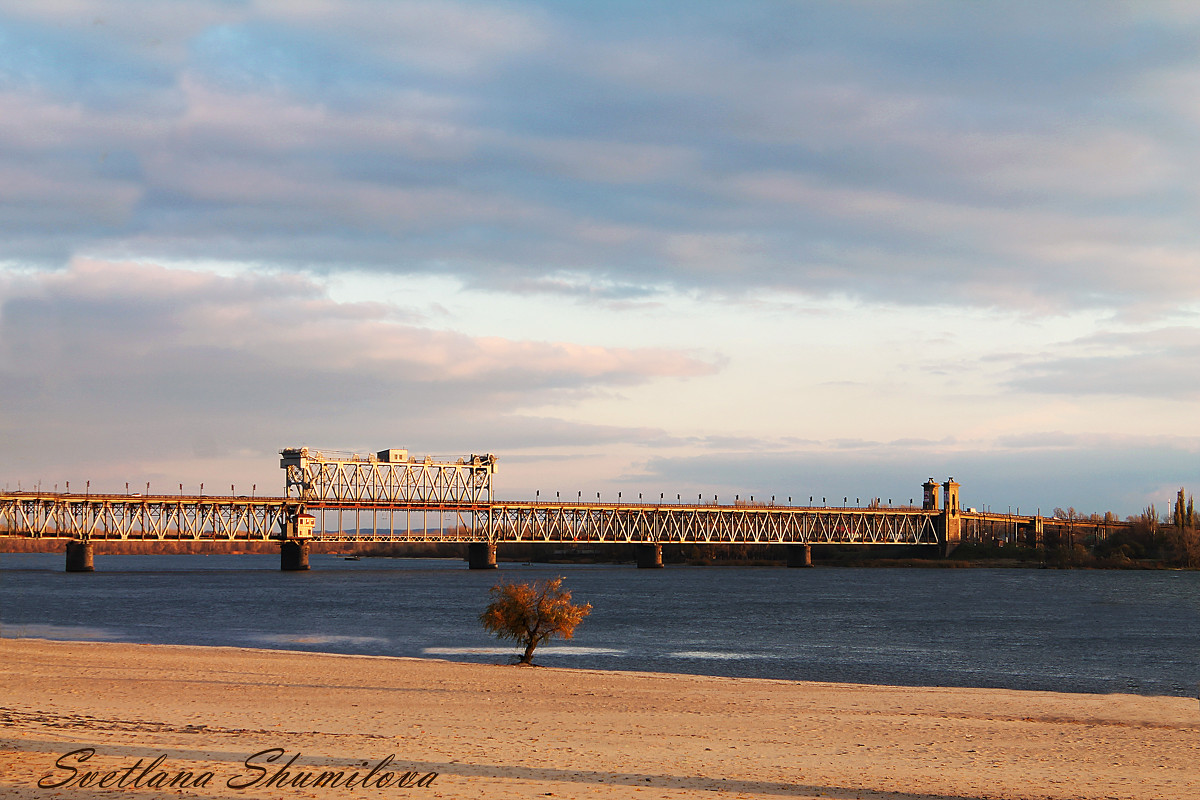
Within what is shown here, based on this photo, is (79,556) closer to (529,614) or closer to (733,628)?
(733,628)

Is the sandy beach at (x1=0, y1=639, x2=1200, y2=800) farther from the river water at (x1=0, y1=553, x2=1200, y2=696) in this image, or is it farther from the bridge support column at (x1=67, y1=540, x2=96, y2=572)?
the bridge support column at (x1=67, y1=540, x2=96, y2=572)

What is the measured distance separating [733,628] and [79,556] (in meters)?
150

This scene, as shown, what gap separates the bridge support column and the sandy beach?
161905 mm

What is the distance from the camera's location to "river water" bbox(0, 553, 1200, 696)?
57.1 meters

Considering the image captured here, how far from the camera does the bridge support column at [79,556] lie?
7480 inches

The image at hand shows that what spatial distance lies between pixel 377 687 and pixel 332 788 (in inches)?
744

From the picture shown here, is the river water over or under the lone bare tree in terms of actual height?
under

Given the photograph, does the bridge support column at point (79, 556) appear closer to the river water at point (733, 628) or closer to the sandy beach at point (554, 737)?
the river water at point (733, 628)

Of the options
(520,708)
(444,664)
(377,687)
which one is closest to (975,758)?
(520,708)

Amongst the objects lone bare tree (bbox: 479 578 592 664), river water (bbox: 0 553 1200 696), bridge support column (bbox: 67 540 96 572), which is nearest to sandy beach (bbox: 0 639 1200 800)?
lone bare tree (bbox: 479 578 592 664)

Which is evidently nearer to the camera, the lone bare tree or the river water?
the lone bare tree

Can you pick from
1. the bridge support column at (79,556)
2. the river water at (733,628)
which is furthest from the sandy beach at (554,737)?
the bridge support column at (79,556)

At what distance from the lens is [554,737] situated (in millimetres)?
26953

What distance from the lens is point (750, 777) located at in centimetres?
2253
